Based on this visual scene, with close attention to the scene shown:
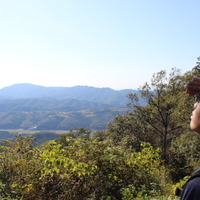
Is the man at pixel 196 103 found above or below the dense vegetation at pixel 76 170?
above

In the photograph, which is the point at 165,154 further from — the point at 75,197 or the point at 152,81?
the point at 75,197

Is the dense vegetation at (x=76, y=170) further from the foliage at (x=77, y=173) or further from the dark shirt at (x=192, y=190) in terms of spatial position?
the dark shirt at (x=192, y=190)

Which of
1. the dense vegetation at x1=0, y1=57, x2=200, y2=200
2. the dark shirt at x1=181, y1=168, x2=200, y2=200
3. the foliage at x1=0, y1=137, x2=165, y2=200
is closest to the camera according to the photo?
the dark shirt at x1=181, y1=168, x2=200, y2=200

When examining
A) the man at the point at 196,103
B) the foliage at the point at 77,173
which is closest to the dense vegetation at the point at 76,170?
the foliage at the point at 77,173

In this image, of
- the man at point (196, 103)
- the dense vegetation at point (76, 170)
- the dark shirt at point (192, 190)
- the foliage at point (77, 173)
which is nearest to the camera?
the dark shirt at point (192, 190)

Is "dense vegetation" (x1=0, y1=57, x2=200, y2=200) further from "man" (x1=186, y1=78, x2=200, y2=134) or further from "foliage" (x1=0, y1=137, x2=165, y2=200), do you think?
"man" (x1=186, y1=78, x2=200, y2=134)

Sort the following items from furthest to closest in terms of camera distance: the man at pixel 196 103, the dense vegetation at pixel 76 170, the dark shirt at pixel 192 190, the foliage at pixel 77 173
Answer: the foliage at pixel 77 173 < the dense vegetation at pixel 76 170 < the man at pixel 196 103 < the dark shirt at pixel 192 190

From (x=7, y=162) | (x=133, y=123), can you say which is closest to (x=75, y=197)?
(x=7, y=162)

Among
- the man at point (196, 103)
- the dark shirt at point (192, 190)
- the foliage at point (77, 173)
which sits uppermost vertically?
the man at point (196, 103)

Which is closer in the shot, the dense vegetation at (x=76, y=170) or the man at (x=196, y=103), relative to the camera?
the man at (x=196, y=103)

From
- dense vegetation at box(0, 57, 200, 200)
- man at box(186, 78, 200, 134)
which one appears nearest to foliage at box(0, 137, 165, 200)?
dense vegetation at box(0, 57, 200, 200)

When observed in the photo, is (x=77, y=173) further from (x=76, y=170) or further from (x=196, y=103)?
Result: (x=196, y=103)

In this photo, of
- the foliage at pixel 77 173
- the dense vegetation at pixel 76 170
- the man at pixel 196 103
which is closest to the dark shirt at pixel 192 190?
the man at pixel 196 103

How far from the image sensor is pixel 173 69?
70.2 feet
